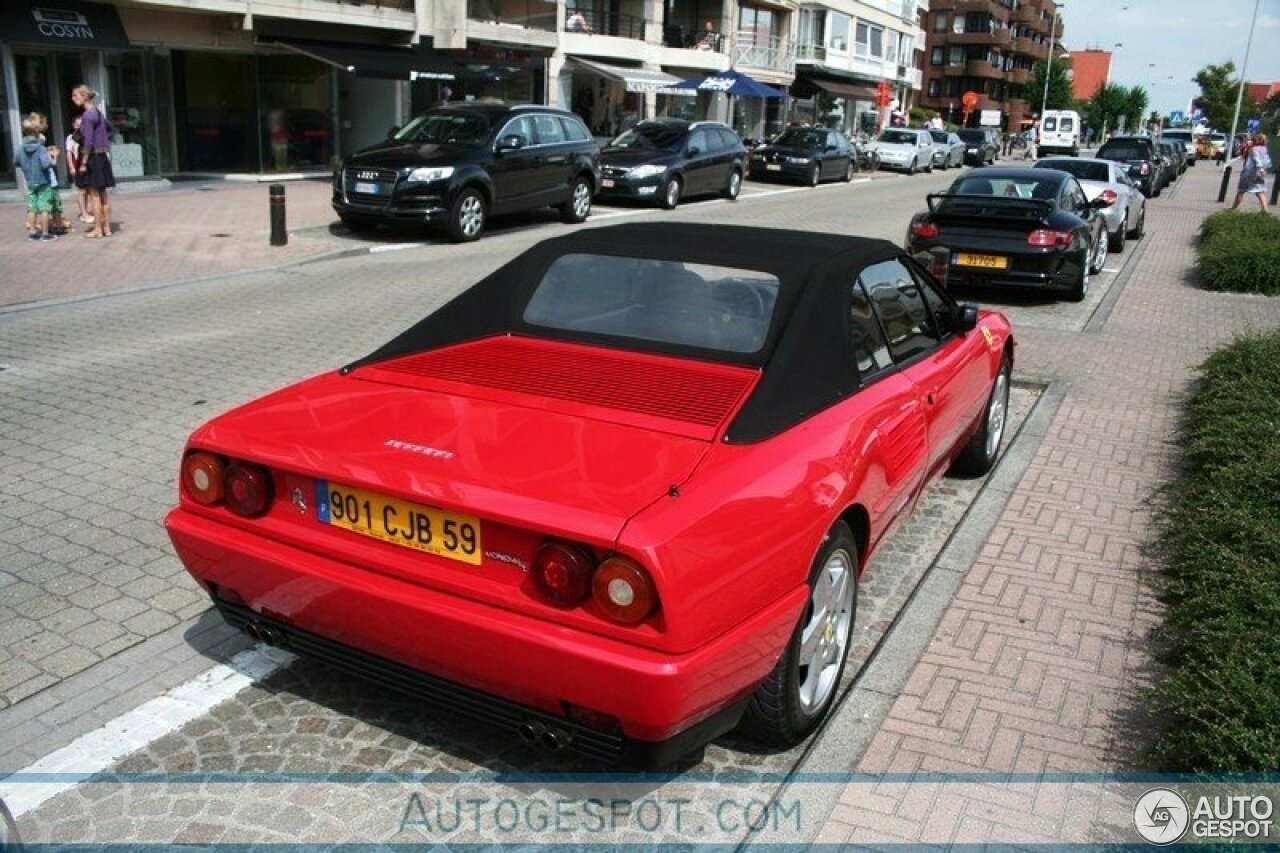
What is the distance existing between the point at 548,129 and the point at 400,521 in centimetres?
1535

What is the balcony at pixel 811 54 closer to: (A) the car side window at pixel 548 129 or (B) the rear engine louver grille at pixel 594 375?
(A) the car side window at pixel 548 129

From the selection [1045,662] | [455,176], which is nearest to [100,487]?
[1045,662]

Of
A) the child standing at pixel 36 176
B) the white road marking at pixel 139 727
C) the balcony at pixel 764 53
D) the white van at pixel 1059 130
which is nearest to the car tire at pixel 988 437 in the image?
the white road marking at pixel 139 727

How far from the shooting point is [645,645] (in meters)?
2.72

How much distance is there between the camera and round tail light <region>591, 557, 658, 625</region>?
270 centimetres

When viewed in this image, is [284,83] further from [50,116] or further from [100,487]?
[100,487]

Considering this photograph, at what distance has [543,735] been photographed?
2936 mm

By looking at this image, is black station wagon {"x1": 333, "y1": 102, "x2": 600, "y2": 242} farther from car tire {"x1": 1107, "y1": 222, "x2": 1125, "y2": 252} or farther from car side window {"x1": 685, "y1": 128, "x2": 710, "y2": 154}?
car tire {"x1": 1107, "y1": 222, "x2": 1125, "y2": 252}

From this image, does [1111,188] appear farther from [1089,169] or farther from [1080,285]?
[1080,285]

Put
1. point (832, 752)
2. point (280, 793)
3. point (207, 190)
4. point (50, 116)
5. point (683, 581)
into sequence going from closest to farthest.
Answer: point (683, 581), point (280, 793), point (832, 752), point (50, 116), point (207, 190)

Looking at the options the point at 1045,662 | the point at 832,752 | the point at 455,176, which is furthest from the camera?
the point at 455,176

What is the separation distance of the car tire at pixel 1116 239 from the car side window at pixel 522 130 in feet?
30.4

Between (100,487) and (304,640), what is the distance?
9.42 feet

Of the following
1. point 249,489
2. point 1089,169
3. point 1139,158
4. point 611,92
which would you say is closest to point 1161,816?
point 249,489
